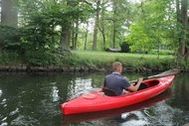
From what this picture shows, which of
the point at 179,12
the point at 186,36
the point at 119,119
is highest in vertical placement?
the point at 179,12

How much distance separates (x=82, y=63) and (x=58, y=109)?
1225cm

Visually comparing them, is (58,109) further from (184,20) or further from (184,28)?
(184,20)

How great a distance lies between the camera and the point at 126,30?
2032 inches

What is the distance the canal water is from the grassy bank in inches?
156

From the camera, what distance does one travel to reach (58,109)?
1245cm

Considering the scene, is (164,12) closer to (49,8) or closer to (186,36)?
(186,36)

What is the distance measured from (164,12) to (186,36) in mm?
2428

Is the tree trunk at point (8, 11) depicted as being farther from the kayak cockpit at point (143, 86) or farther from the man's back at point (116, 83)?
the man's back at point (116, 83)

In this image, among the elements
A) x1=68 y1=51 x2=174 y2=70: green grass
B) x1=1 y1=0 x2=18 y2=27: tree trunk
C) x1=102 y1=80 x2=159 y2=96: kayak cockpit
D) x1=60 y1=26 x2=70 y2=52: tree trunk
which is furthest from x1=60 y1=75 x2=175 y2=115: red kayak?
x1=1 y1=0 x2=18 y2=27: tree trunk

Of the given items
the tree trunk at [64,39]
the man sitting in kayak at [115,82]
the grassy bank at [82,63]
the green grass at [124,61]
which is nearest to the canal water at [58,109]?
the man sitting in kayak at [115,82]

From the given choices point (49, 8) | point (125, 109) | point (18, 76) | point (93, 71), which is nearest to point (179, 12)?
point (93, 71)

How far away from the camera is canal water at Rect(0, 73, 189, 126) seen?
11016 millimetres

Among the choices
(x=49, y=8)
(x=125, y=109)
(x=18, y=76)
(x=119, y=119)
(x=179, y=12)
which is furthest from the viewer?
(x=179, y=12)

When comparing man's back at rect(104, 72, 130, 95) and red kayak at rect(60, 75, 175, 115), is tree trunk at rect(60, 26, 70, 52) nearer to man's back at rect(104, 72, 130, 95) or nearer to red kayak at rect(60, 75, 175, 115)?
red kayak at rect(60, 75, 175, 115)
